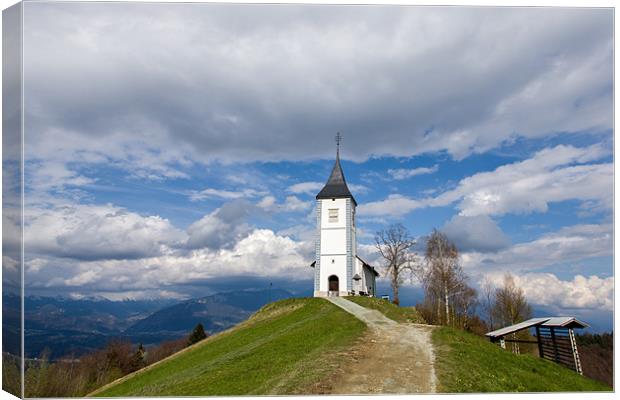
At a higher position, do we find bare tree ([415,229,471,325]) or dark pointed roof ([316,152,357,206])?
dark pointed roof ([316,152,357,206])

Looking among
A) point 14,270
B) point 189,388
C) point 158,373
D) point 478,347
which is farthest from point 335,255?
point 14,270

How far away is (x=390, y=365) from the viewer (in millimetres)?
16578

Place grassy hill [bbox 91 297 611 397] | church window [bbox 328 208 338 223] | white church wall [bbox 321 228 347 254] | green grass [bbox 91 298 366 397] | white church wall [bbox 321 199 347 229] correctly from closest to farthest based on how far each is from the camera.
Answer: grassy hill [bbox 91 297 611 397] < green grass [bbox 91 298 366 397] < white church wall [bbox 321 228 347 254] < white church wall [bbox 321 199 347 229] < church window [bbox 328 208 338 223]

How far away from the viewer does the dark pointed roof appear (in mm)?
42750

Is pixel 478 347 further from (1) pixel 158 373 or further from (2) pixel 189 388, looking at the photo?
(1) pixel 158 373

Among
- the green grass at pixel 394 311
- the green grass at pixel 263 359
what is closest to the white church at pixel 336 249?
the green grass at pixel 394 311

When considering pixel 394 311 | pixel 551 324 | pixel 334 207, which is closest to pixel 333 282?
pixel 334 207

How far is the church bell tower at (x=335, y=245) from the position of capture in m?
40.8

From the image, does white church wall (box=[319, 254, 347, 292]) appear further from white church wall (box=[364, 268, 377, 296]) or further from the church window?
white church wall (box=[364, 268, 377, 296])

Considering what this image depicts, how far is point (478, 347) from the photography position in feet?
64.8

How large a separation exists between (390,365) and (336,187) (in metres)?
28.7

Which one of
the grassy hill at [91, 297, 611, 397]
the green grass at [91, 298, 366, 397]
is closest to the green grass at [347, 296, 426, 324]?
the grassy hill at [91, 297, 611, 397]

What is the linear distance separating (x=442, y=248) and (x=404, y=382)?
26.7 meters

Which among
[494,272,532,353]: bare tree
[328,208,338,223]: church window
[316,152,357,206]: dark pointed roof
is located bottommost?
[494,272,532,353]: bare tree
